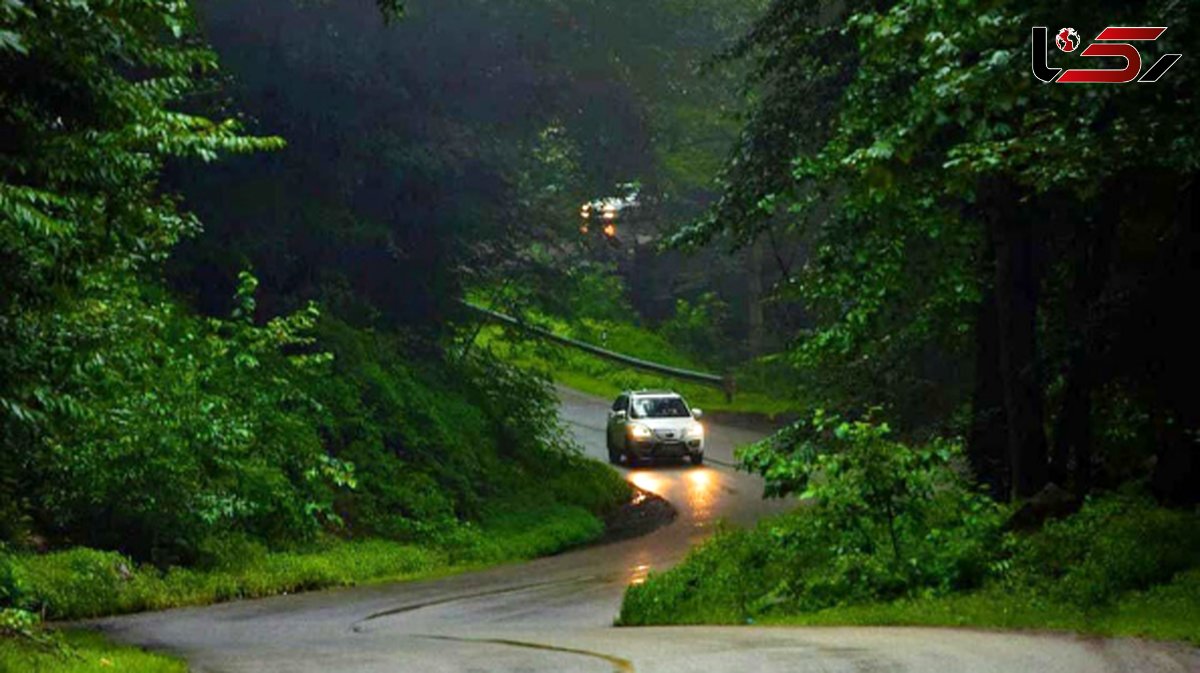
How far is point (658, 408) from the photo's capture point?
150ft

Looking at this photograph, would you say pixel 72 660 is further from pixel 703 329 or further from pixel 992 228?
pixel 703 329

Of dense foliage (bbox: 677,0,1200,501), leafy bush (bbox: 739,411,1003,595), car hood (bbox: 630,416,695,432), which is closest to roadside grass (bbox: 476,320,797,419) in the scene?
car hood (bbox: 630,416,695,432)

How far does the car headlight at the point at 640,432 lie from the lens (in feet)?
148

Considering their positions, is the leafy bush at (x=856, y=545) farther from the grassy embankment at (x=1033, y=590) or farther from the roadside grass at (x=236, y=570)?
the roadside grass at (x=236, y=570)

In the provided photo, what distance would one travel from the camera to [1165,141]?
14.6 m

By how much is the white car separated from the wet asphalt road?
13.1 meters

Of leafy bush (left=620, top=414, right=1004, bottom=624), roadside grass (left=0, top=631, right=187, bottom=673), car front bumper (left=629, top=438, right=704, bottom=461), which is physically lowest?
roadside grass (left=0, top=631, right=187, bottom=673)

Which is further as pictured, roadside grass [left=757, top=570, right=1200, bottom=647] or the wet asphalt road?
roadside grass [left=757, top=570, right=1200, bottom=647]

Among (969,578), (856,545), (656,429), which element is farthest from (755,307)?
(969,578)

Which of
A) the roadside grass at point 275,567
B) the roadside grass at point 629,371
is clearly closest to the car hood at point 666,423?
the roadside grass at point 629,371

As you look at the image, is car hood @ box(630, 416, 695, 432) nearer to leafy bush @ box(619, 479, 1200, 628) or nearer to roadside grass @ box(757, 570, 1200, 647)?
leafy bush @ box(619, 479, 1200, 628)

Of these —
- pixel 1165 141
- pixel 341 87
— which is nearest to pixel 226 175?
pixel 341 87

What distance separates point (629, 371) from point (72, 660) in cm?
4950

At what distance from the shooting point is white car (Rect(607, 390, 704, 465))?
148ft
